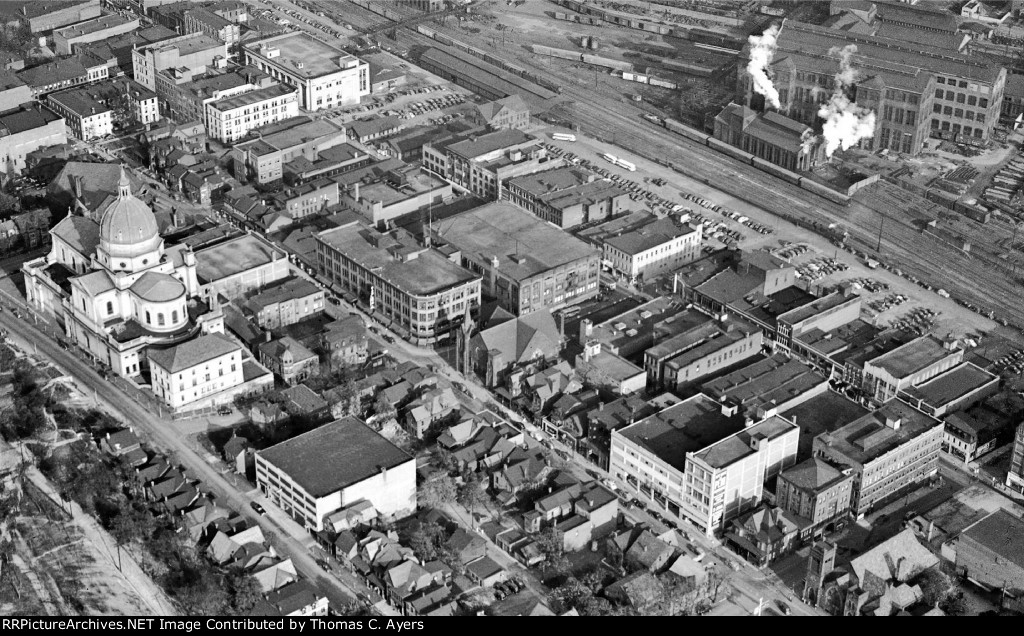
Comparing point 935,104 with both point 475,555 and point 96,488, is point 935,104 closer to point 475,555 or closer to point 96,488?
point 475,555

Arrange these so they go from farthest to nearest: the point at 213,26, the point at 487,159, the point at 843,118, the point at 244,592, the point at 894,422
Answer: the point at 213,26
the point at 843,118
the point at 487,159
the point at 894,422
the point at 244,592

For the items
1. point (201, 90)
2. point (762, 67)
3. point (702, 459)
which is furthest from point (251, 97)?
point (702, 459)

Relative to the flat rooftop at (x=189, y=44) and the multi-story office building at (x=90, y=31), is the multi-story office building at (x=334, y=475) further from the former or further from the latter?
the multi-story office building at (x=90, y=31)

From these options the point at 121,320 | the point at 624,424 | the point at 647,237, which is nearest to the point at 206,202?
the point at 121,320

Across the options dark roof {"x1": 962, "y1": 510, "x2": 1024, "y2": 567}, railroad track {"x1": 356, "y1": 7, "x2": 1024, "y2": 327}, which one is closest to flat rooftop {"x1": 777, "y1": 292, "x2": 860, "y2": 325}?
railroad track {"x1": 356, "y1": 7, "x2": 1024, "y2": 327}

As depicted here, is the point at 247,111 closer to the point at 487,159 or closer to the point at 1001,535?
the point at 487,159

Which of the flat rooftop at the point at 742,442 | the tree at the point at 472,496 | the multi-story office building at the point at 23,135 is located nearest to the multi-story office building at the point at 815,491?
the flat rooftop at the point at 742,442
